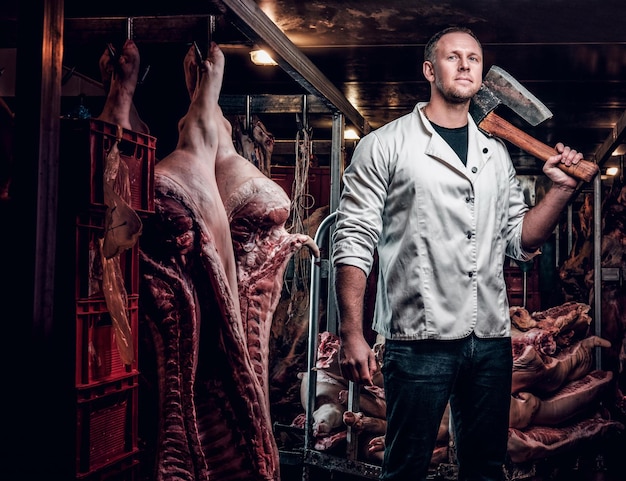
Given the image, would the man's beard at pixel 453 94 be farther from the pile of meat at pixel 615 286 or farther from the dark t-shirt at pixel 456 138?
the pile of meat at pixel 615 286

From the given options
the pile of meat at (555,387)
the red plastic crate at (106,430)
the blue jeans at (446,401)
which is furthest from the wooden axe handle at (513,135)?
the pile of meat at (555,387)

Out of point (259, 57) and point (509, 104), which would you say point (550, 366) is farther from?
point (259, 57)

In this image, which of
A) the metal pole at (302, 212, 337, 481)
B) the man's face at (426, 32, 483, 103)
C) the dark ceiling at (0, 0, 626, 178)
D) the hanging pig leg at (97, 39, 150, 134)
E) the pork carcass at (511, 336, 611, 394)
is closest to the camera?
the hanging pig leg at (97, 39, 150, 134)

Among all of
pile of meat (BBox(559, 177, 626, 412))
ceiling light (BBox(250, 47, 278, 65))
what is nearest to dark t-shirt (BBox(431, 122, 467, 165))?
ceiling light (BBox(250, 47, 278, 65))

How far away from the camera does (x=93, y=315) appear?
2.79 meters

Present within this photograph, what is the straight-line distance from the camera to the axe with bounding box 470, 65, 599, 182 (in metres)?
3.82

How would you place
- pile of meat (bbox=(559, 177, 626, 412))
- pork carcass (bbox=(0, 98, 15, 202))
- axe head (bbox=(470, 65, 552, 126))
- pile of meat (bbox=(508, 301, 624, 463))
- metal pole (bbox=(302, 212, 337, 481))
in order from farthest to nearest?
pile of meat (bbox=(559, 177, 626, 412)) → pile of meat (bbox=(508, 301, 624, 463)) → metal pole (bbox=(302, 212, 337, 481)) → axe head (bbox=(470, 65, 552, 126)) → pork carcass (bbox=(0, 98, 15, 202))

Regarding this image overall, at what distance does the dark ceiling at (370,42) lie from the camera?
4094 millimetres

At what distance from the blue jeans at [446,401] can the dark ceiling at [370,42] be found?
1782 mm

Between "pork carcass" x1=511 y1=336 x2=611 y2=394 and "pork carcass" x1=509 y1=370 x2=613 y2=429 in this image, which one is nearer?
"pork carcass" x1=509 y1=370 x2=613 y2=429

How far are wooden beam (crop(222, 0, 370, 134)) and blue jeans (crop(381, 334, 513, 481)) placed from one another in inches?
64.7

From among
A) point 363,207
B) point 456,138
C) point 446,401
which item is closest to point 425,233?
point 363,207

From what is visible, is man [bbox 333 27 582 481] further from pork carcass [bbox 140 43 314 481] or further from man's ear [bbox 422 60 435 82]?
pork carcass [bbox 140 43 314 481]

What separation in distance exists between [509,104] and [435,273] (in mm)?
1136
